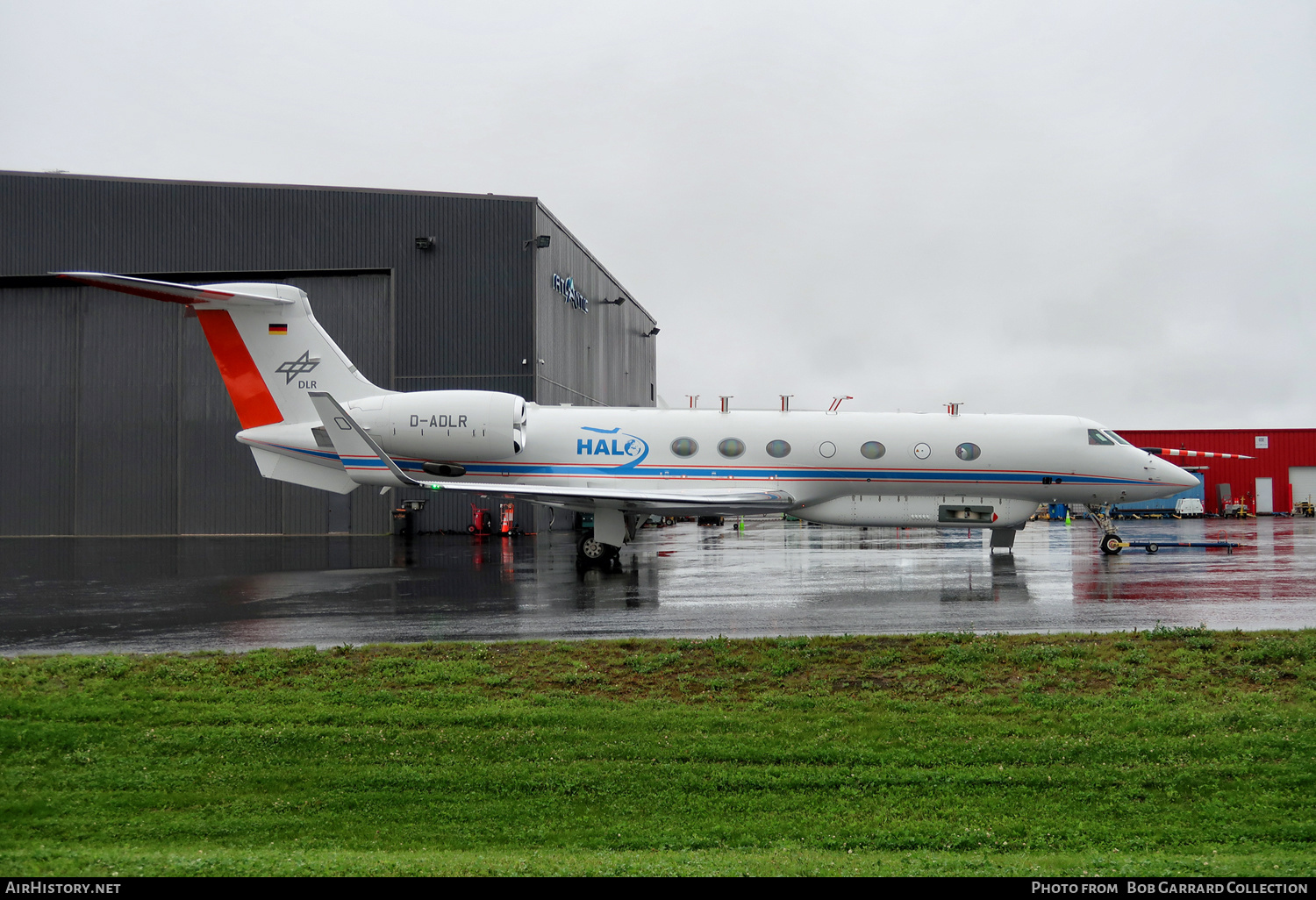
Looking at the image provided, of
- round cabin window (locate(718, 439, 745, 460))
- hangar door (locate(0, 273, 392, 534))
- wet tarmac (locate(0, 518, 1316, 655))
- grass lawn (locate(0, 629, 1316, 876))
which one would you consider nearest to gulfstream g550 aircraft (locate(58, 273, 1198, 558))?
round cabin window (locate(718, 439, 745, 460))

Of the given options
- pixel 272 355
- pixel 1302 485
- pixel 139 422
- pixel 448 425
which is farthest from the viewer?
pixel 1302 485

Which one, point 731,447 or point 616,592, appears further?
point 731,447

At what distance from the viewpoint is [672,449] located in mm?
17250

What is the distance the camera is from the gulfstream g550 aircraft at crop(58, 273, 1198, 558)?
1684 cm

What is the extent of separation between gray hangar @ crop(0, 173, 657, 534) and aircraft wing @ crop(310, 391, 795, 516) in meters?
12.1

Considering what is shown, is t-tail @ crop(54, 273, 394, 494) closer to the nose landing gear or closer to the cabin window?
the cabin window

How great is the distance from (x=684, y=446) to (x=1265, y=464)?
4378cm

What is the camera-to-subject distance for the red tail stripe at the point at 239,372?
1730cm

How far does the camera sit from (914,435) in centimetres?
1734

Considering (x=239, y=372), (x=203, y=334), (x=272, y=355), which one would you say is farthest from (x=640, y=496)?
(x=203, y=334)

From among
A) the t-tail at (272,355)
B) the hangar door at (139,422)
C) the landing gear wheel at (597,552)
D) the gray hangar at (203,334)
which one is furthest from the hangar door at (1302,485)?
the t-tail at (272,355)

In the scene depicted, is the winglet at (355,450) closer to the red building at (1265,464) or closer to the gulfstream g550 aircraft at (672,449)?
the gulfstream g550 aircraft at (672,449)

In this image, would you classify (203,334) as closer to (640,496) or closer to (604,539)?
(604,539)

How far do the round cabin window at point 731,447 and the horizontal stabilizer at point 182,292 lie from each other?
362 inches
